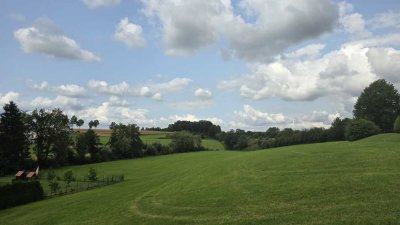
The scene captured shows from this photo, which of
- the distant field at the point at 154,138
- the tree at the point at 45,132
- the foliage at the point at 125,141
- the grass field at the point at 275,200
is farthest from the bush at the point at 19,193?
the distant field at the point at 154,138

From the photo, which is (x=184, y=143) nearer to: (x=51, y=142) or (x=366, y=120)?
(x=51, y=142)

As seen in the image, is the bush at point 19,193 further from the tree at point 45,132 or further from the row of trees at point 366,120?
the row of trees at point 366,120

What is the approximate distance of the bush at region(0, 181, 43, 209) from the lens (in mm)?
50312

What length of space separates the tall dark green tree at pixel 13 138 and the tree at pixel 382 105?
8297cm

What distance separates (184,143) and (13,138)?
Result: 59661 mm

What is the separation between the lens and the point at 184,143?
140 metres

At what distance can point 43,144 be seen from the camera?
100 m

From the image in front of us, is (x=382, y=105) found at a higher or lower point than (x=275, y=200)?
higher

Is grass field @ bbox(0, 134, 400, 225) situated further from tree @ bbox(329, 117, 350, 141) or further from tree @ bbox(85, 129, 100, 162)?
tree @ bbox(329, 117, 350, 141)

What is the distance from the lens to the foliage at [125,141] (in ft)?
390

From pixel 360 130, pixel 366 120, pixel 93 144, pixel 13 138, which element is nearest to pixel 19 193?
pixel 13 138

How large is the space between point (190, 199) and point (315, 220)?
12.6m

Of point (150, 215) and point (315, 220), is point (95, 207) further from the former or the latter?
point (315, 220)

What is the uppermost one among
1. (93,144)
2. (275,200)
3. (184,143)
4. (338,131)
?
(338,131)
